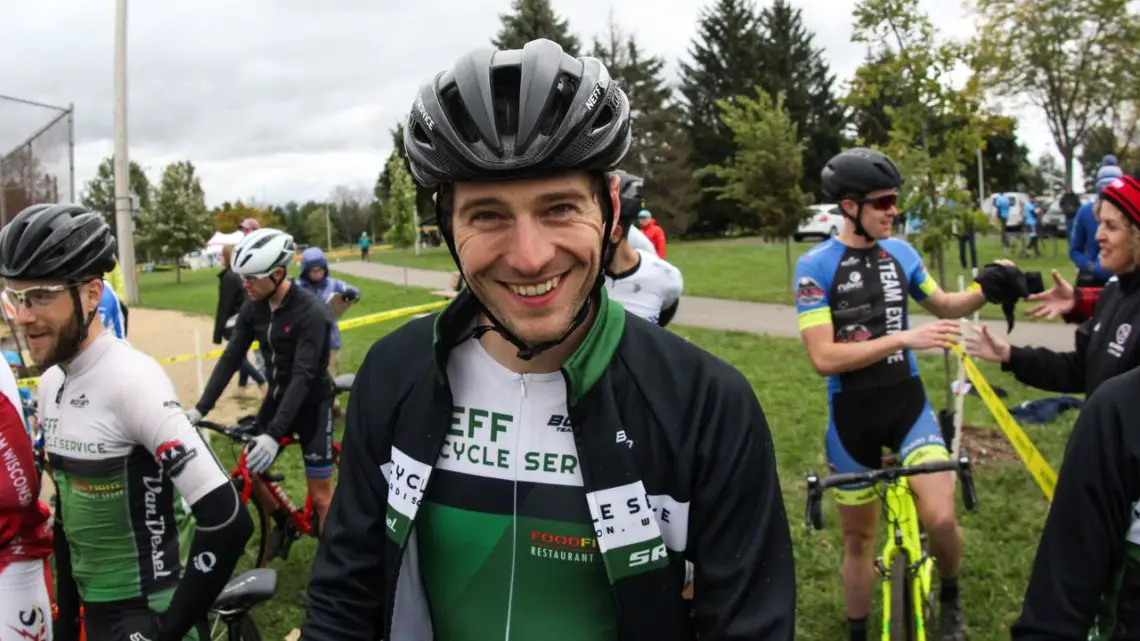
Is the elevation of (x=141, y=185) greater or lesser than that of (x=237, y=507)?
greater

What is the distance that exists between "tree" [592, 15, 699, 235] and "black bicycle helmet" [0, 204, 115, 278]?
41751 millimetres

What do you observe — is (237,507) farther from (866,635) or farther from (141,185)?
(141,185)

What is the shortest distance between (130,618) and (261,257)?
10.3ft

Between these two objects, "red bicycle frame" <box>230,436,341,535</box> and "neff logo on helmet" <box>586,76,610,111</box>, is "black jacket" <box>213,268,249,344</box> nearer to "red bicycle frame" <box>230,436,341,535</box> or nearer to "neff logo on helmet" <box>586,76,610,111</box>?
"red bicycle frame" <box>230,436,341,535</box>

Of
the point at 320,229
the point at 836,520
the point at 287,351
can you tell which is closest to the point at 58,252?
the point at 287,351

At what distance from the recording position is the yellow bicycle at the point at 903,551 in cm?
343

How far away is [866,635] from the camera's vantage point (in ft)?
14.7

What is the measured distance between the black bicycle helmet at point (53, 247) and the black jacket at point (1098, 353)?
3.76 m

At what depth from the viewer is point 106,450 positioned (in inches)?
112

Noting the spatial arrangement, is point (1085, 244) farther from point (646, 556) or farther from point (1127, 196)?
point (646, 556)

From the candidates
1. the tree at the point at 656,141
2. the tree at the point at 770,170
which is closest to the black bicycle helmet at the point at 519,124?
the tree at the point at 770,170

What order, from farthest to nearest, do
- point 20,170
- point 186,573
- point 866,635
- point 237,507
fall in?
point 20,170 → point 866,635 → point 237,507 → point 186,573

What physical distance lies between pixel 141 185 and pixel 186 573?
95.3m

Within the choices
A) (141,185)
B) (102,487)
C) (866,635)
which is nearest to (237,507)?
(102,487)
